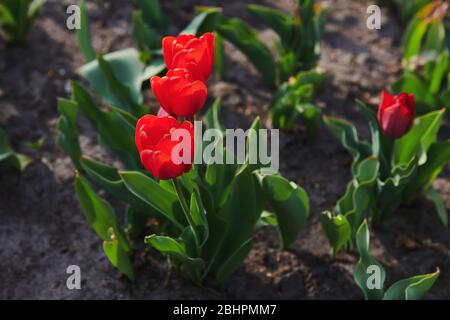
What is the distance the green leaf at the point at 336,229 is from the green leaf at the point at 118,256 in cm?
65

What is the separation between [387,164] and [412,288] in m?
0.55

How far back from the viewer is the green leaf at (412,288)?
7.51ft

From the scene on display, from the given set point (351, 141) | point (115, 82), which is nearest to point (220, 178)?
point (351, 141)

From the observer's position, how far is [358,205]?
8.63 feet

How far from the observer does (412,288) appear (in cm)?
231

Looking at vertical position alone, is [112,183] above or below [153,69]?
below

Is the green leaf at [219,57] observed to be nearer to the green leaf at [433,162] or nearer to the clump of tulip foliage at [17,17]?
the clump of tulip foliage at [17,17]

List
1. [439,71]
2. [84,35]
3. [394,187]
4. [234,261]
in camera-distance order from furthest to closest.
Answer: [439,71]
[84,35]
[394,187]
[234,261]

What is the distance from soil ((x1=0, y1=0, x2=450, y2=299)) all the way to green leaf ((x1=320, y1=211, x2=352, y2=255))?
12 centimetres

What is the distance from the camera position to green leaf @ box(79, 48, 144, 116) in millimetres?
3008

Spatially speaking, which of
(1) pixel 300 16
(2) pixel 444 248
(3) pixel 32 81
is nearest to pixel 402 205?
(2) pixel 444 248

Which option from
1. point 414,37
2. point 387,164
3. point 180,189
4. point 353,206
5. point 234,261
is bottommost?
point 234,261

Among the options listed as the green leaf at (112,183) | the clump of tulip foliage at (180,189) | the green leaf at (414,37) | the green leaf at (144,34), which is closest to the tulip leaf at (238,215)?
the clump of tulip foliage at (180,189)

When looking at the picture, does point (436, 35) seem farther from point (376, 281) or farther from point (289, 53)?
point (376, 281)
